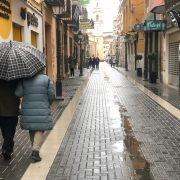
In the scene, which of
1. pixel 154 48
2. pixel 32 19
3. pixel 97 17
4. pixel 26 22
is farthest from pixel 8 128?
pixel 97 17

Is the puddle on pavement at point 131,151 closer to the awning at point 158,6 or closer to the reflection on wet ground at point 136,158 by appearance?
the reflection on wet ground at point 136,158

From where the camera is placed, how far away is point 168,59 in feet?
86.1

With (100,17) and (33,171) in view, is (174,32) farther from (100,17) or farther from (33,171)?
(100,17)

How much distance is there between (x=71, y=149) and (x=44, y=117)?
55.7 inches

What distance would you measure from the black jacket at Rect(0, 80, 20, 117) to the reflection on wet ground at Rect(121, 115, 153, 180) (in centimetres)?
202

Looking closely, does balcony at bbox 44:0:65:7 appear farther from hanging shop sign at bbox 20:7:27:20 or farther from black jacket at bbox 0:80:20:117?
black jacket at bbox 0:80:20:117

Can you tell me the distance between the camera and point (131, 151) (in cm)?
824

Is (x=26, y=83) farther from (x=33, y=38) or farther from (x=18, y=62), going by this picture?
(x=33, y=38)

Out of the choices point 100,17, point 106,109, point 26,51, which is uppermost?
point 100,17

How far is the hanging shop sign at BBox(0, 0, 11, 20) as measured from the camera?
529 inches

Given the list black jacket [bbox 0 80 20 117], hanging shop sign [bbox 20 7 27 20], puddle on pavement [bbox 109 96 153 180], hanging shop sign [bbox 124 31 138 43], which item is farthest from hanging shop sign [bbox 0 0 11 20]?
hanging shop sign [bbox 124 31 138 43]

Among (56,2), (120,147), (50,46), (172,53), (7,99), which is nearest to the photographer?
(7,99)

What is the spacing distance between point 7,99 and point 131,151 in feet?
7.63

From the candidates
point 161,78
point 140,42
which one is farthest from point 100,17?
point 161,78
